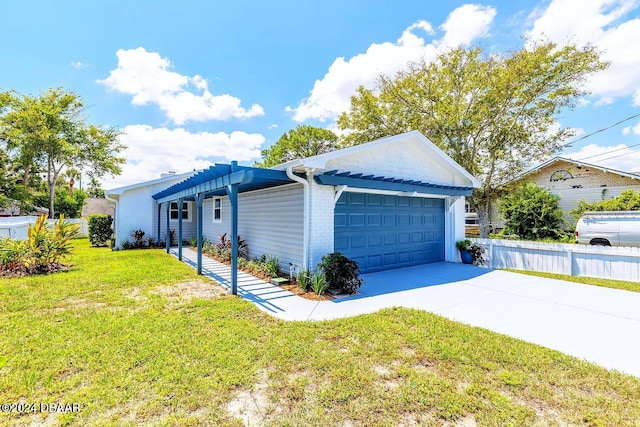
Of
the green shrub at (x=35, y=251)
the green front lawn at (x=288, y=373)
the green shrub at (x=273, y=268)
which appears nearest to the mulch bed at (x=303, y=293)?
the green shrub at (x=273, y=268)

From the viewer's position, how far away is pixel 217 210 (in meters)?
12.9

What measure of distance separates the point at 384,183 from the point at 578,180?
18.2 metres

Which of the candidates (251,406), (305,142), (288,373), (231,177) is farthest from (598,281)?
(305,142)

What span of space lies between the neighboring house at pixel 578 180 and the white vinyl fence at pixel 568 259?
10200mm

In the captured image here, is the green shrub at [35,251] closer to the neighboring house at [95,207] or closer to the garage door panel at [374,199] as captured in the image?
the garage door panel at [374,199]

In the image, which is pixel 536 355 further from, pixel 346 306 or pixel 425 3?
pixel 425 3

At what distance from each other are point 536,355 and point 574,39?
61.8ft

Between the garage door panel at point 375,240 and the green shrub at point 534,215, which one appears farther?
the green shrub at point 534,215

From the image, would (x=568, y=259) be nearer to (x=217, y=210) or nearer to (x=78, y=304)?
(x=78, y=304)

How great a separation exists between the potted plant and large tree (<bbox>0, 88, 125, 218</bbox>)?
2662 cm

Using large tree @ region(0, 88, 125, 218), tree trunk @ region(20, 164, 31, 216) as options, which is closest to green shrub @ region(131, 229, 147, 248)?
large tree @ region(0, 88, 125, 218)

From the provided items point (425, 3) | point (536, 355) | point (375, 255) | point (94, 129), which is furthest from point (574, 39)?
point (94, 129)

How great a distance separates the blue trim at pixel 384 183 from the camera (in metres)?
6.81

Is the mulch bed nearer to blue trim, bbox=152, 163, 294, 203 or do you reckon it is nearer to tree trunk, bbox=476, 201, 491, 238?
blue trim, bbox=152, 163, 294, 203
